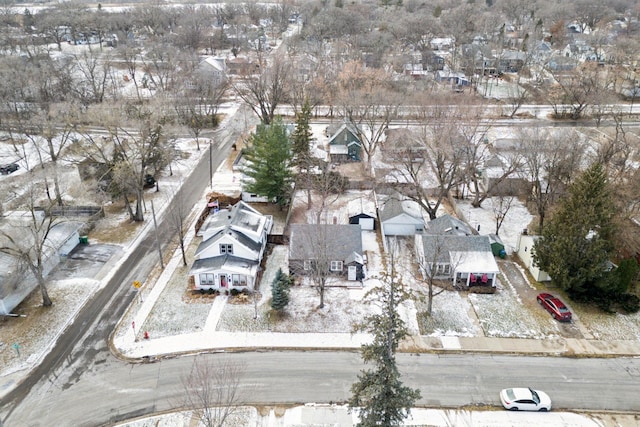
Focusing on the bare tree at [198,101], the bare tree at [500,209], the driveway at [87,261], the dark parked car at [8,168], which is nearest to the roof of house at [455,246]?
the bare tree at [500,209]

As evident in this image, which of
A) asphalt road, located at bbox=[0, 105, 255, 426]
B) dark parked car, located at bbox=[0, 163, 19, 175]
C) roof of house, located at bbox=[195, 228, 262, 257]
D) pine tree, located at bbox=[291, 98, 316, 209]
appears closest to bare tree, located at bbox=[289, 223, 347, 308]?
roof of house, located at bbox=[195, 228, 262, 257]

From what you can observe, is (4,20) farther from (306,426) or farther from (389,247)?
(306,426)

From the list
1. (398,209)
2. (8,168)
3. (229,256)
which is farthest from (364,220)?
(8,168)

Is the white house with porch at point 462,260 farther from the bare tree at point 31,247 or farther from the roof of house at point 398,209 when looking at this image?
the bare tree at point 31,247

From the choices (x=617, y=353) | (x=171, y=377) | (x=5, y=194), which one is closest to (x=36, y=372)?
(x=171, y=377)

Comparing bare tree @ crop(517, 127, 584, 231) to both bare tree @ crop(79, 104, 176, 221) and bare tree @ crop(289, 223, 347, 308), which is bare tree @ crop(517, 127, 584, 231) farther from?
bare tree @ crop(79, 104, 176, 221)

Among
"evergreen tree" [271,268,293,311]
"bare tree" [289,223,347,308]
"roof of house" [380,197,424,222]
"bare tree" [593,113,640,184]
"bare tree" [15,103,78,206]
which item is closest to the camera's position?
"evergreen tree" [271,268,293,311]

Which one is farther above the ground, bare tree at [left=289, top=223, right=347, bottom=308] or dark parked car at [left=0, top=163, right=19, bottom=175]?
bare tree at [left=289, top=223, right=347, bottom=308]
